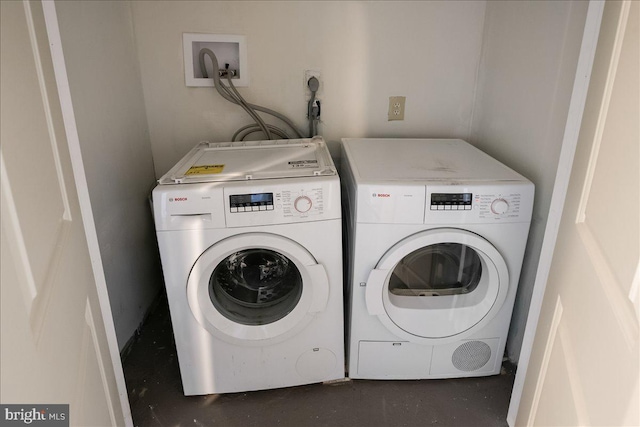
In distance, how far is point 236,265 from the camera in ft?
5.40

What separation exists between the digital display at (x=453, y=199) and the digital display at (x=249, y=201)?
0.53m

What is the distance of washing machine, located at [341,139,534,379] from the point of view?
1447mm

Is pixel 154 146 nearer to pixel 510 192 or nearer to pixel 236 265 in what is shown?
pixel 236 265

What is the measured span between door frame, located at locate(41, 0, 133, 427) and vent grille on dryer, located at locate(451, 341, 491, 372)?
118cm

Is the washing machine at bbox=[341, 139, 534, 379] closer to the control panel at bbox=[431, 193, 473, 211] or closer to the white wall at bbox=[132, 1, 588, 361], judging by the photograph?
the control panel at bbox=[431, 193, 473, 211]

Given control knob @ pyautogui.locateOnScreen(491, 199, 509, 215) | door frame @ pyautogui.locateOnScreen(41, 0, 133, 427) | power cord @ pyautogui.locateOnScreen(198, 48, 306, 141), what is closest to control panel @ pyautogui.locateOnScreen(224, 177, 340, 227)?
door frame @ pyautogui.locateOnScreen(41, 0, 133, 427)

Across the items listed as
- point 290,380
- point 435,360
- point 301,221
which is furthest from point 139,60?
point 435,360

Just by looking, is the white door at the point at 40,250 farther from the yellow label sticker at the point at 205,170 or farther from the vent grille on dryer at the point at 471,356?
the vent grille on dryer at the point at 471,356

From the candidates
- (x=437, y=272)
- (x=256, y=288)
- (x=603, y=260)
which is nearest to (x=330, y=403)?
(x=256, y=288)

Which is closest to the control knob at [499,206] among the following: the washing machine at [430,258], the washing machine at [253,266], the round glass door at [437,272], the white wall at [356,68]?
the washing machine at [430,258]

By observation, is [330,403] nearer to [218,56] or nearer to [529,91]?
[529,91]

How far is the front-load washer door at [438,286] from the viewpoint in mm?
1486

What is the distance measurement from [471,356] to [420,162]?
768 millimetres

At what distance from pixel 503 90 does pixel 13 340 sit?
1.87 metres
